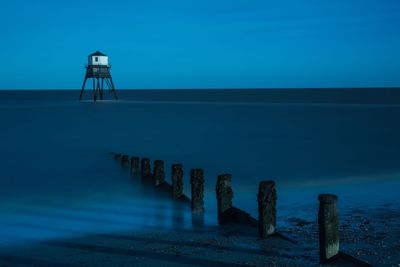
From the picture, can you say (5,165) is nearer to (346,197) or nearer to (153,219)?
(153,219)

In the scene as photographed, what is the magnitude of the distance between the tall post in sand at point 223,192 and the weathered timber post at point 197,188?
0.62 metres

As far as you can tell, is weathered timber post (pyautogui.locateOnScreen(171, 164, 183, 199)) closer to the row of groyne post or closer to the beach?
the row of groyne post

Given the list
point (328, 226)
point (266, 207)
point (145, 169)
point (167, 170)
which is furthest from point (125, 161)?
point (328, 226)

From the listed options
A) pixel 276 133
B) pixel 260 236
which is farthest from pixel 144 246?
pixel 276 133

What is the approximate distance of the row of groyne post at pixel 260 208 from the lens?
18.5 feet

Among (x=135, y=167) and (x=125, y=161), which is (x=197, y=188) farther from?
(x=125, y=161)

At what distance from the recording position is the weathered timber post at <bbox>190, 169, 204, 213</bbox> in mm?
8445

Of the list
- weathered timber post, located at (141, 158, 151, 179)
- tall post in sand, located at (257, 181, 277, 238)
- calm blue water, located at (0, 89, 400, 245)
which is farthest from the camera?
weathered timber post, located at (141, 158, 151, 179)

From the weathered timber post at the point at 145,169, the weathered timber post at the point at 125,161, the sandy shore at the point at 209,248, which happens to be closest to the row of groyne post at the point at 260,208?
the sandy shore at the point at 209,248

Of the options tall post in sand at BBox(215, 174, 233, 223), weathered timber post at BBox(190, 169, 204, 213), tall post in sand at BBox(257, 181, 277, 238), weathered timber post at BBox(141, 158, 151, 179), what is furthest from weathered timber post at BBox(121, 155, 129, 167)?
tall post in sand at BBox(257, 181, 277, 238)

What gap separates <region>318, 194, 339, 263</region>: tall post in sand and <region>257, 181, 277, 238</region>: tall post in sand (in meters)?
1.07

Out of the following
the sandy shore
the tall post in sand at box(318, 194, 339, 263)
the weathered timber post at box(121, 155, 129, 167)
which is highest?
the weathered timber post at box(121, 155, 129, 167)

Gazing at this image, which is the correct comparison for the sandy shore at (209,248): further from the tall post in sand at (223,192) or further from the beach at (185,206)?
the tall post in sand at (223,192)

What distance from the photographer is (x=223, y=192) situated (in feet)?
25.8
